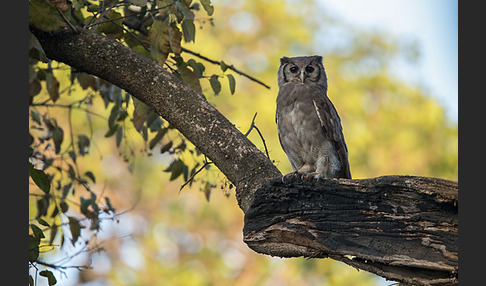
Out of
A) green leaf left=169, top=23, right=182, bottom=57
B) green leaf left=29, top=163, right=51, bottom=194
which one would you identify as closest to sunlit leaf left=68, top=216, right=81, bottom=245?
green leaf left=29, top=163, right=51, bottom=194

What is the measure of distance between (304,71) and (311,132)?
1.94ft

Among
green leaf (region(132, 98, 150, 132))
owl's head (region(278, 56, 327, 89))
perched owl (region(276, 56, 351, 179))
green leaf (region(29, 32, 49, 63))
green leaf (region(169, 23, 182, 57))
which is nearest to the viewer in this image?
green leaf (region(29, 32, 49, 63))

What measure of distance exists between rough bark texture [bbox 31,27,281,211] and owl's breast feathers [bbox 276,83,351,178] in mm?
1129

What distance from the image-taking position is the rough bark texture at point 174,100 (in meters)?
2.77

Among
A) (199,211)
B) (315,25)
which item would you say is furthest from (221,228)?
(315,25)

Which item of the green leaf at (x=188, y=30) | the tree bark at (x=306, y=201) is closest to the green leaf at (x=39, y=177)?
the tree bark at (x=306, y=201)

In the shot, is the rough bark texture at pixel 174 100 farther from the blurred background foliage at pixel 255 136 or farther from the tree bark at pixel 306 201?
the blurred background foliage at pixel 255 136

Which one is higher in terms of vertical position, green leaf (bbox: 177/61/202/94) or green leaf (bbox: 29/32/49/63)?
green leaf (bbox: 177/61/202/94)

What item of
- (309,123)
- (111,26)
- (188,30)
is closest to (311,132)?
(309,123)

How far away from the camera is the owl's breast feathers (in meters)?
3.88

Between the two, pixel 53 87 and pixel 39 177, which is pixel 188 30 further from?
pixel 39 177

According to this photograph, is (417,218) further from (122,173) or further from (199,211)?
(122,173)

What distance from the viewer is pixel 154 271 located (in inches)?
475

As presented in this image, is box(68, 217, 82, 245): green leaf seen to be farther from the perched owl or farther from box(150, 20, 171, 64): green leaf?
the perched owl
